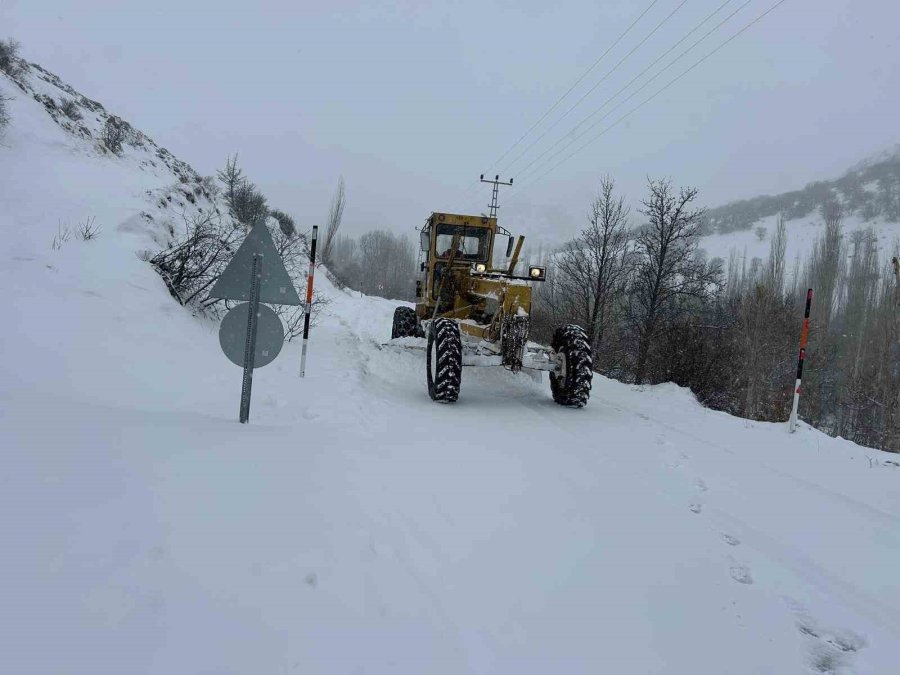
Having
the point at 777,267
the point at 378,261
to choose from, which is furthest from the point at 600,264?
the point at 378,261

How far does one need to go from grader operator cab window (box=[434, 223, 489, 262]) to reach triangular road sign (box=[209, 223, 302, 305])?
5526mm

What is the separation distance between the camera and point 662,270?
15133 millimetres

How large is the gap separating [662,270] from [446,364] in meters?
10.5

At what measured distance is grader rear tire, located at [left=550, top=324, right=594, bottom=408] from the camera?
23.7 ft

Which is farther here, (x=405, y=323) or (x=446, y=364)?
(x=405, y=323)

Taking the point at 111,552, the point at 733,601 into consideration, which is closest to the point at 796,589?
the point at 733,601

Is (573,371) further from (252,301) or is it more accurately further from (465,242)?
(252,301)

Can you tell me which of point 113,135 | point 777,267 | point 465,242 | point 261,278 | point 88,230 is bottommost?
point 261,278

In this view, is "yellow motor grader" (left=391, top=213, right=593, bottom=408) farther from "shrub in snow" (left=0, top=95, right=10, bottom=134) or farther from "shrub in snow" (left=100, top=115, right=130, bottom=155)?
"shrub in snow" (left=100, top=115, right=130, bottom=155)

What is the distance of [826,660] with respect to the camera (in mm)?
2312

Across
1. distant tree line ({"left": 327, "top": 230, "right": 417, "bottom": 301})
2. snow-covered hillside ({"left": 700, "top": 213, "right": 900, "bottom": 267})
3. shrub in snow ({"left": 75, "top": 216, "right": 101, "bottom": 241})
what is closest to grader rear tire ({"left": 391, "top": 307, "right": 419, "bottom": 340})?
shrub in snow ({"left": 75, "top": 216, "right": 101, "bottom": 241})

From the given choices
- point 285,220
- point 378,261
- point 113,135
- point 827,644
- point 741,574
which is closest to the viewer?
point 827,644

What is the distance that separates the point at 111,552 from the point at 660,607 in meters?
2.47

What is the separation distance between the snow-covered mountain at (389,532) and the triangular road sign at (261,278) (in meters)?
1.10
